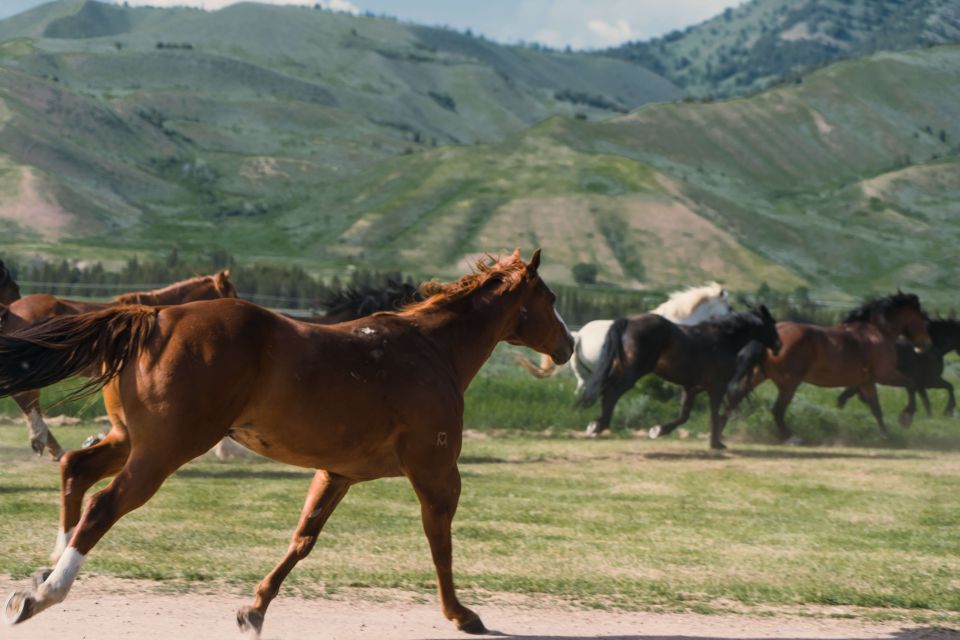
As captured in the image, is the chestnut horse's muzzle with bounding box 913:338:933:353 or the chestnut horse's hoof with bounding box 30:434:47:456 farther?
the chestnut horse's muzzle with bounding box 913:338:933:353

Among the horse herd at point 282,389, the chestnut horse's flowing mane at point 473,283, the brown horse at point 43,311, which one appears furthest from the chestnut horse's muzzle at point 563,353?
the brown horse at point 43,311

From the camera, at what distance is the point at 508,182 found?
11450 centimetres

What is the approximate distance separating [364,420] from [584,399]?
13.4 metres

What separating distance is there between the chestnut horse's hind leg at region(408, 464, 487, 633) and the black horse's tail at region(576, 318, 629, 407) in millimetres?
12706

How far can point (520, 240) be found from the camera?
318 ft

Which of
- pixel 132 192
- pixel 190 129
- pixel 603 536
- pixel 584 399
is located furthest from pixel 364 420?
pixel 190 129

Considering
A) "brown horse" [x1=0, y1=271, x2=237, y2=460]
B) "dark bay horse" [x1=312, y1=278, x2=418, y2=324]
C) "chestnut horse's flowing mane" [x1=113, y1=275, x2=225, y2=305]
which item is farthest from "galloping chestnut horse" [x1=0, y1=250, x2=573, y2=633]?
"dark bay horse" [x1=312, y1=278, x2=418, y2=324]

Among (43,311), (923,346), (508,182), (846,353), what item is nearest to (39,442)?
(43,311)

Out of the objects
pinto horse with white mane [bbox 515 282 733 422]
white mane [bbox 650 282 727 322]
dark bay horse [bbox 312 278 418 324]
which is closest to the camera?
dark bay horse [bbox 312 278 418 324]

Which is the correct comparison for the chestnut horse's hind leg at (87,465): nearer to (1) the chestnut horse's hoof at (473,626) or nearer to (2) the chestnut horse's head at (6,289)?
(1) the chestnut horse's hoof at (473,626)

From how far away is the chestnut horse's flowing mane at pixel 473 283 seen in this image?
7.61 meters

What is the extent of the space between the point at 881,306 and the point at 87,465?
56.6 ft

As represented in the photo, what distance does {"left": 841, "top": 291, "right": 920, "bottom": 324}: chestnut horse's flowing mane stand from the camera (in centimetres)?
2147

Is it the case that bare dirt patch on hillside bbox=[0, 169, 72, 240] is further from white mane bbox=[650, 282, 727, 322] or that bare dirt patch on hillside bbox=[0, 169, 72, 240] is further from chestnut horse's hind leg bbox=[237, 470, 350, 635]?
chestnut horse's hind leg bbox=[237, 470, 350, 635]
